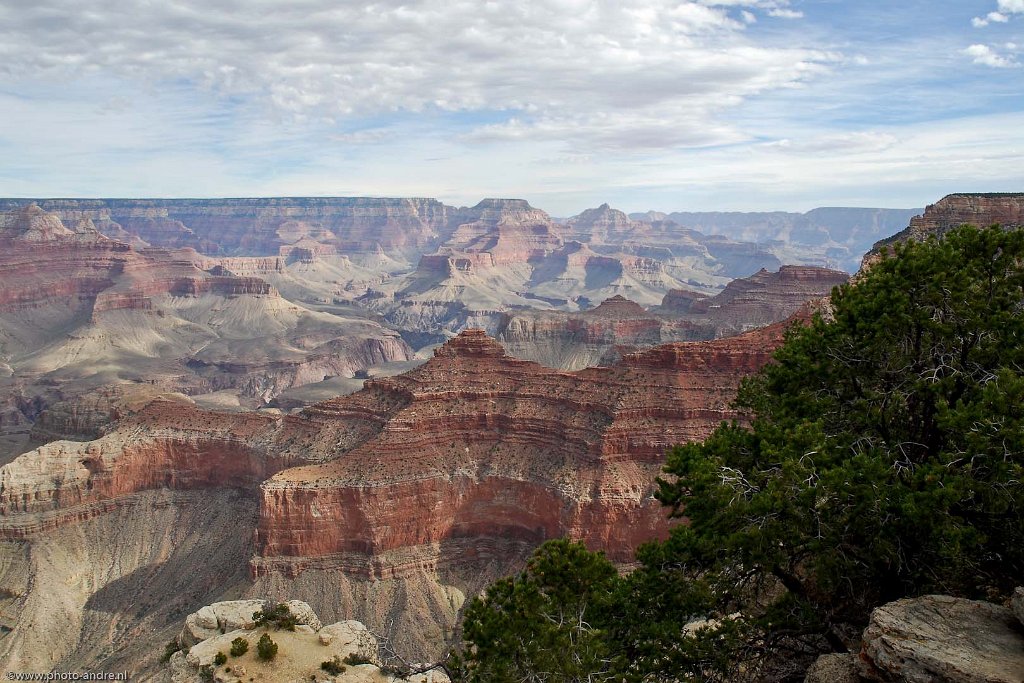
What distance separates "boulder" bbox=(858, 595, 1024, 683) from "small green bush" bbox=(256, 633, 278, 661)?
28194 millimetres

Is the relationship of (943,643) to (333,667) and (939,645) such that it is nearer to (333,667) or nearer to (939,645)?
(939,645)

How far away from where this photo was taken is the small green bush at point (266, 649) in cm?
3419

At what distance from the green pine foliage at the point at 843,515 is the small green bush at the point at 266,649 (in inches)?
691

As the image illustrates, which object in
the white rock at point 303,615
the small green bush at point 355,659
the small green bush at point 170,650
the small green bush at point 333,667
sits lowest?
the small green bush at point 170,650

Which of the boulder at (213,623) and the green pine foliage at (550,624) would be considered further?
the boulder at (213,623)

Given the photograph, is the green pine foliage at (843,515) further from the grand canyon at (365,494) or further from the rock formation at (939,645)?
the grand canyon at (365,494)

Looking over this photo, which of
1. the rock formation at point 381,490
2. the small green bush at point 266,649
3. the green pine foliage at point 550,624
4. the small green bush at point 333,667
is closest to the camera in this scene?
the green pine foliage at point 550,624

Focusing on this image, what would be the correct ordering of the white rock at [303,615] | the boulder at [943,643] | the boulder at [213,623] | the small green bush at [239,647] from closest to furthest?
the boulder at [943,643]
the small green bush at [239,647]
the white rock at [303,615]
the boulder at [213,623]

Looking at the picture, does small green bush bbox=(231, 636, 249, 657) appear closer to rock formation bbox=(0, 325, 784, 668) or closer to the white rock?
the white rock

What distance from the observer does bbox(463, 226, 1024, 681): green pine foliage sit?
18.2 metres

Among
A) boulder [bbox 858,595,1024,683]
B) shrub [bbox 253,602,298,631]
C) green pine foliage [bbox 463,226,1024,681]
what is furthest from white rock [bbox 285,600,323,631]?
boulder [bbox 858,595,1024,683]

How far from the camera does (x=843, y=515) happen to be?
19469 millimetres

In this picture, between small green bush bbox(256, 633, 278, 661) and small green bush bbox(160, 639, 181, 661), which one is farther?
small green bush bbox(160, 639, 181, 661)

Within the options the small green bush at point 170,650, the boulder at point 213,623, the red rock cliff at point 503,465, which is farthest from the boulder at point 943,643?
the red rock cliff at point 503,465
